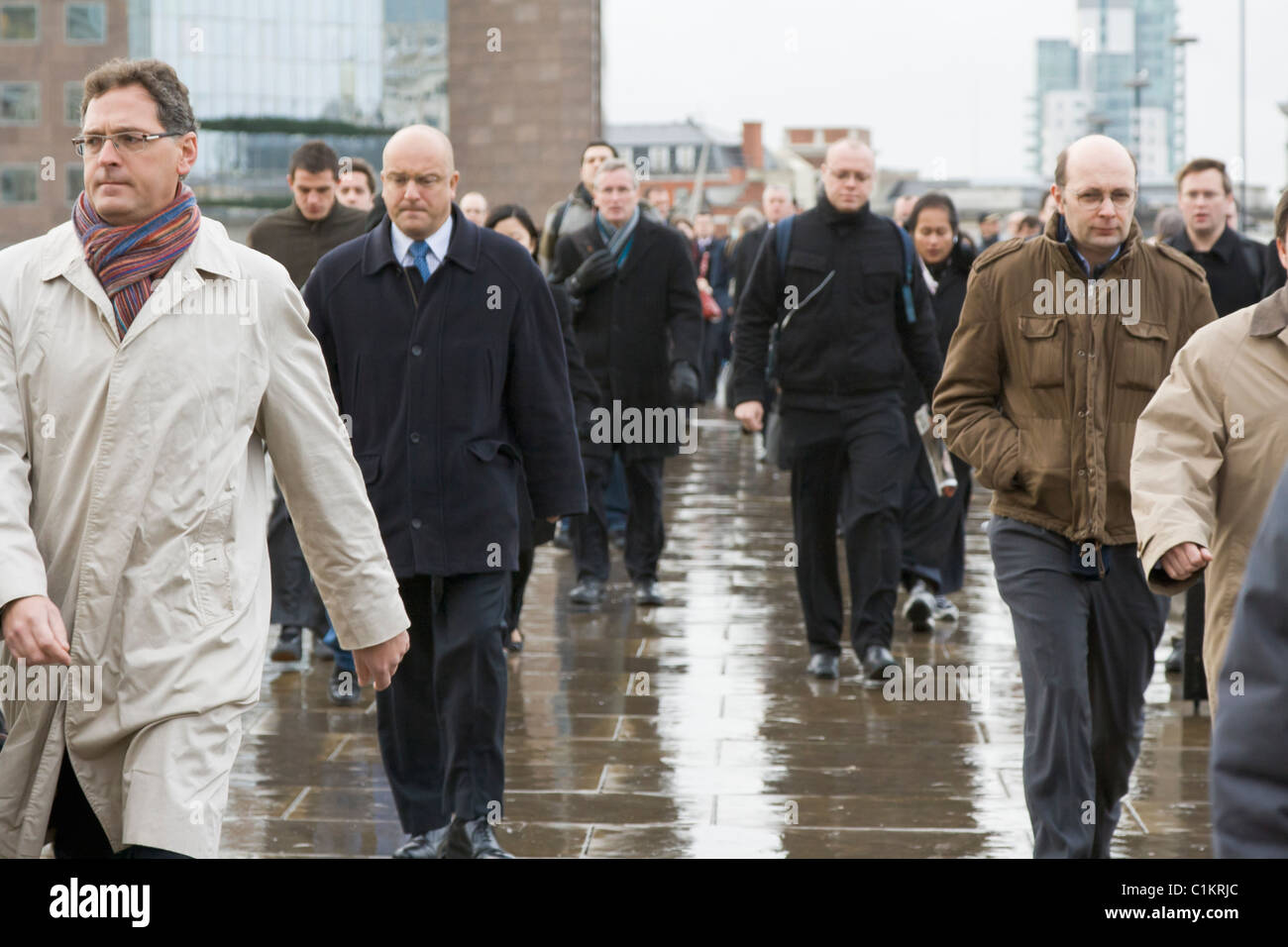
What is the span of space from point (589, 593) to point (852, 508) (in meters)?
2.35

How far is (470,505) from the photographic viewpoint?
5.75 meters

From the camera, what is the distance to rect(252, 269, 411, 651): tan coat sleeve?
402 centimetres

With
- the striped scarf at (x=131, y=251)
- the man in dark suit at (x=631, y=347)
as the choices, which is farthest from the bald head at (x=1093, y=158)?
the man in dark suit at (x=631, y=347)

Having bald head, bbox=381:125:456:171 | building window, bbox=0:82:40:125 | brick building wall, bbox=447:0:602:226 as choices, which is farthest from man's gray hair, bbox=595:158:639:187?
building window, bbox=0:82:40:125

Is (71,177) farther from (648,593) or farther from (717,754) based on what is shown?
(717,754)

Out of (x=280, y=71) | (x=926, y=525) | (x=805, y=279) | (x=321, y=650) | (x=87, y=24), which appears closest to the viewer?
(x=805, y=279)

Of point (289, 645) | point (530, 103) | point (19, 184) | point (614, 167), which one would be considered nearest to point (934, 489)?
point (614, 167)

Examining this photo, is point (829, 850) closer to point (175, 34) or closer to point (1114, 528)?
point (1114, 528)

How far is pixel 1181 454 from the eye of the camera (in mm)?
4391

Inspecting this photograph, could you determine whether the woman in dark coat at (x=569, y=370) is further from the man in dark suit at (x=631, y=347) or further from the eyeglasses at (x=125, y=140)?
the eyeglasses at (x=125, y=140)

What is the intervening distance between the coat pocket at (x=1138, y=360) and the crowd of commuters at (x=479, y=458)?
0.01 m

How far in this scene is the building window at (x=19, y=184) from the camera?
284 feet
